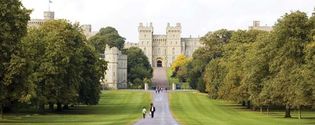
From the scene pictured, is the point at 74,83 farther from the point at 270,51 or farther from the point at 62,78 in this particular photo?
the point at 270,51

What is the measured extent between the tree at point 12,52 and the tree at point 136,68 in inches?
4237

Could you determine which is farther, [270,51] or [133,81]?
[133,81]

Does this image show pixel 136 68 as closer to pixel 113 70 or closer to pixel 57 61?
pixel 113 70

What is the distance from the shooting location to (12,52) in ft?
150

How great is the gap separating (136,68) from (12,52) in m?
116

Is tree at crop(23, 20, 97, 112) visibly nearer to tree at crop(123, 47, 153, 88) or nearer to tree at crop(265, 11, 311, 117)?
tree at crop(265, 11, 311, 117)

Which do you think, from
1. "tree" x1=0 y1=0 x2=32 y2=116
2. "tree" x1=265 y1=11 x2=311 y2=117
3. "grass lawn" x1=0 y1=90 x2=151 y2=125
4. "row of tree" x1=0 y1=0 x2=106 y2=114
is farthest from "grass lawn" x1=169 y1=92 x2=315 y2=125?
"tree" x1=0 y1=0 x2=32 y2=116

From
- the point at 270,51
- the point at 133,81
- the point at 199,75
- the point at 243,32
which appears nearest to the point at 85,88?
the point at 270,51

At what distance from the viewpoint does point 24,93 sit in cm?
4794

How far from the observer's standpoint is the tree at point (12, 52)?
43.6m

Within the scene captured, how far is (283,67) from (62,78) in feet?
67.7

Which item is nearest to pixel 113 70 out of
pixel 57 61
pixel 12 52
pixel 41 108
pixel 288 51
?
pixel 41 108

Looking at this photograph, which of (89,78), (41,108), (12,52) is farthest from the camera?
(89,78)

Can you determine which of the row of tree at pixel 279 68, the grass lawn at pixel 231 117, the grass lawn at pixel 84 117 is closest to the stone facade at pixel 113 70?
the grass lawn at pixel 84 117
